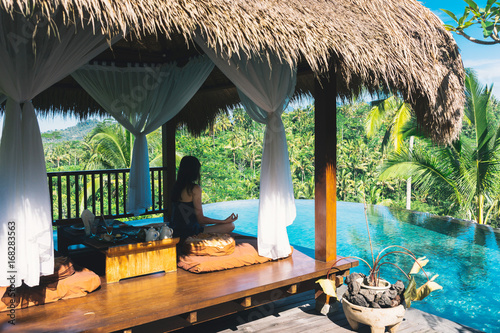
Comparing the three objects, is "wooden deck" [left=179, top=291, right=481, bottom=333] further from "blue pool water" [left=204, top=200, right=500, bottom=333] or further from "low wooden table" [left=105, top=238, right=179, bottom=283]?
"blue pool water" [left=204, top=200, right=500, bottom=333]

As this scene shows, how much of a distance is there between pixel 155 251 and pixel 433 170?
6.56 metres

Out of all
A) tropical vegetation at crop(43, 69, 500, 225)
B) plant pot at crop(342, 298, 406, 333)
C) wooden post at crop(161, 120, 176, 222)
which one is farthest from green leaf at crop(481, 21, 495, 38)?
tropical vegetation at crop(43, 69, 500, 225)

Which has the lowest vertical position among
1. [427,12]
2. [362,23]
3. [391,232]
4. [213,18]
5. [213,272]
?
[391,232]

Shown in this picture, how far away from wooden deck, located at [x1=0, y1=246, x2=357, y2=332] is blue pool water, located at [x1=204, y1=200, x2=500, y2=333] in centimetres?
173

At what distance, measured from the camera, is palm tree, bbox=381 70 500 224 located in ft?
24.0

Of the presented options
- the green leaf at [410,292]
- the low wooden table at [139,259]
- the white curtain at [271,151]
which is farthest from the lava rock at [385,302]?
Result: the low wooden table at [139,259]

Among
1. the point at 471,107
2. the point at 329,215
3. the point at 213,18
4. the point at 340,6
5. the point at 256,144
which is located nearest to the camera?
the point at 213,18

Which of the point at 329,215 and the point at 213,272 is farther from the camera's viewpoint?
the point at 329,215

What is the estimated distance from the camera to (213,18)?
8.22 ft

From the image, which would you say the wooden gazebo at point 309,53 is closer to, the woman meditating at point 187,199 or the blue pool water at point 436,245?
the woman meditating at point 187,199

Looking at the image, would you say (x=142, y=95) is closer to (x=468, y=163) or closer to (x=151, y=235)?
(x=151, y=235)

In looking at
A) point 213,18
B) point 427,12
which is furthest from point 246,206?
point 213,18

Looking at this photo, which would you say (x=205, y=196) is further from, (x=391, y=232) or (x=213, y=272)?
(x=213, y=272)

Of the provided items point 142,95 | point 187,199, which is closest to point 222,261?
point 187,199
